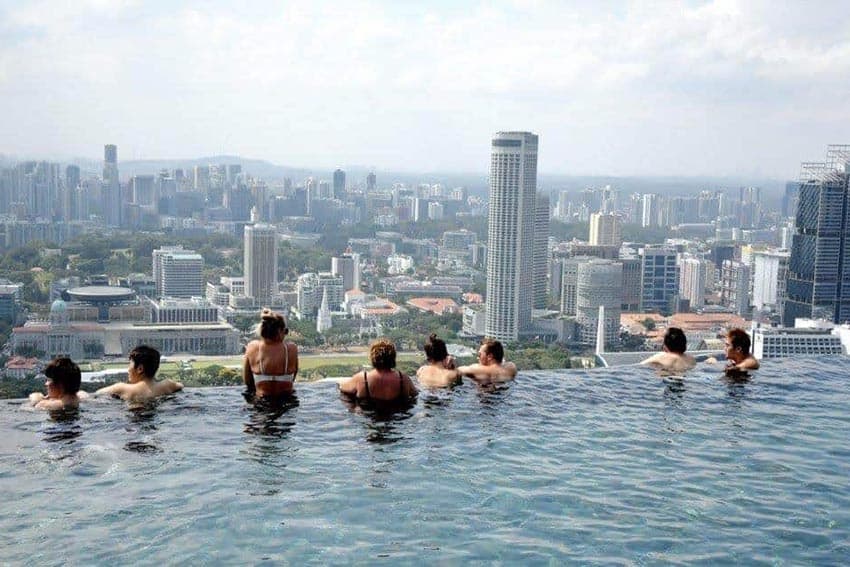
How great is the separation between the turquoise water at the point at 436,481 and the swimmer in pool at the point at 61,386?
0.25 metres

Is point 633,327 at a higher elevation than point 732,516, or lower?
lower

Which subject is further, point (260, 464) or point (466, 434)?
point (466, 434)

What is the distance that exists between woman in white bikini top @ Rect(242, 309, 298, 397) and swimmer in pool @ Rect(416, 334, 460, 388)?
1.40 metres

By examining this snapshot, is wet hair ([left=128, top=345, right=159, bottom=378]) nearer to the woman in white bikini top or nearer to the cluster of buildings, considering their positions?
the woman in white bikini top

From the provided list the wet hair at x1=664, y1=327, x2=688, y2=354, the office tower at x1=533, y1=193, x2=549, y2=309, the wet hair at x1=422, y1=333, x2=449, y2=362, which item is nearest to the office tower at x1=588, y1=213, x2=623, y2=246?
the office tower at x1=533, y1=193, x2=549, y2=309

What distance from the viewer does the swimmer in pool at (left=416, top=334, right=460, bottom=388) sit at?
10.8 metres

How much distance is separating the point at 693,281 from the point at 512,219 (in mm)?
18319

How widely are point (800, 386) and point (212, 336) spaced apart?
45933mm

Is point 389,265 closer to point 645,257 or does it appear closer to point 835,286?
point 645,257

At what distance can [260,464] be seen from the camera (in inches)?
316

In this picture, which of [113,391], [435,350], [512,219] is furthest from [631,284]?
[113,391]

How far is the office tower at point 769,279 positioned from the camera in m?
79.5

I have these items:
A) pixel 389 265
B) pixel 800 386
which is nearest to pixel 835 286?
pixel 389 265

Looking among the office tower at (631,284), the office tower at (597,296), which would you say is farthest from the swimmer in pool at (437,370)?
the office tower at (631,284)
